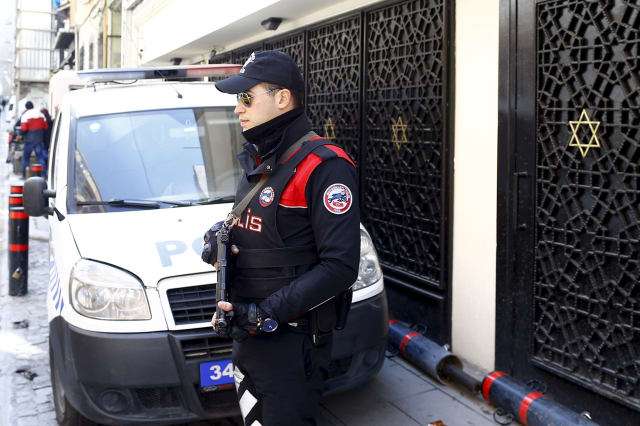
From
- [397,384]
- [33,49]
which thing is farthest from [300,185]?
[33,49]

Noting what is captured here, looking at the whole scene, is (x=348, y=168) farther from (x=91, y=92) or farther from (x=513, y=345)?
(x=91, y=92)

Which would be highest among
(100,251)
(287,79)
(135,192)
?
(287,79)

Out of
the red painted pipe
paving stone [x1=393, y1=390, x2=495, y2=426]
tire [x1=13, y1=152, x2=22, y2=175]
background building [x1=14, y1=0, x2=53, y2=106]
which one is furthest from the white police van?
background building [x1=14, y1=0, x2=53, y2=106]

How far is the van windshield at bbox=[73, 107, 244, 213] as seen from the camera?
4250 millimetres

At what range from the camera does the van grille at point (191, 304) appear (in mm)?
3500

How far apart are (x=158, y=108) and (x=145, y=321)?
1.79 m

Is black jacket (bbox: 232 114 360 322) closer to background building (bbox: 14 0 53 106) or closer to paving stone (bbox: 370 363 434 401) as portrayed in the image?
paving stone (bbox: 370 363 434 401)

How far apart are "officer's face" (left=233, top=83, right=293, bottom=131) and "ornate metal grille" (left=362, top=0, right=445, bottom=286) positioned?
2916 millimetres

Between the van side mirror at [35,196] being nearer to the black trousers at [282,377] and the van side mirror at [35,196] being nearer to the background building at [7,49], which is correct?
the black trousers at [282,377]

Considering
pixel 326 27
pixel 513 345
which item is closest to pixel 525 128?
pixel 513 345

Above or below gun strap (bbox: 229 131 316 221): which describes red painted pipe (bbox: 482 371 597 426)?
below

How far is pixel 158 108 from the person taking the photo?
473 centimetres

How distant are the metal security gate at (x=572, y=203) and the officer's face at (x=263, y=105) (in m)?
2.02

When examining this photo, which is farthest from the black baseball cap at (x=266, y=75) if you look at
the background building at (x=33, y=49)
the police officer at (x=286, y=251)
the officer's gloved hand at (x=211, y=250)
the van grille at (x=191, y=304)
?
the background building at (x=33, y=49)
